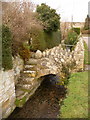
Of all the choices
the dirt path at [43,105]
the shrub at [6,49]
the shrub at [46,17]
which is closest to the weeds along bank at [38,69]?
the shrub at [6,49]

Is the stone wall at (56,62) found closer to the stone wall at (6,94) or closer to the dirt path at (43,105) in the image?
the dirt path at (43,105)

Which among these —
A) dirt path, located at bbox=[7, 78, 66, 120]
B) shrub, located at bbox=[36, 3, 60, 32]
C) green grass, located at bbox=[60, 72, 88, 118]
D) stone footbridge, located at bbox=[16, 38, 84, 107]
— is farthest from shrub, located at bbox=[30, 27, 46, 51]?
green grass, located at bbox=[60, 72, 88, 118]

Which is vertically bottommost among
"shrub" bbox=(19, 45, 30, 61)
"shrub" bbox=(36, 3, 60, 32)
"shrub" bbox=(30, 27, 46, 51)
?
"shrub" bbox=(19, 45, 30, 61)

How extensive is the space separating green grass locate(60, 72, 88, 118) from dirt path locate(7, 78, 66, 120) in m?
0.38

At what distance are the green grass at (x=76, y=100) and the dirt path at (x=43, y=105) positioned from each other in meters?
0.38

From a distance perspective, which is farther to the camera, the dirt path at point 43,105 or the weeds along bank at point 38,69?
the dirt path at point 43,105

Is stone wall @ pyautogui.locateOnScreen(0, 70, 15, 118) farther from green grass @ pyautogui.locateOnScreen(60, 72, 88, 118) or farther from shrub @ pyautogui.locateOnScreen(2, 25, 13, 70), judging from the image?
green grass @ pyautogui.locateOnScreen(60, 72, 88, 118)

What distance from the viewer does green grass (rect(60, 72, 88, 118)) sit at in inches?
160

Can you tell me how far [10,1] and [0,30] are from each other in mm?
3112

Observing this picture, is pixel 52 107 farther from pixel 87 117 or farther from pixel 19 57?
pixel 19 57

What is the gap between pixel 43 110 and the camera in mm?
4648

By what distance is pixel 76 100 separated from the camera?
473 centimetres

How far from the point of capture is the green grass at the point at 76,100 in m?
4.07

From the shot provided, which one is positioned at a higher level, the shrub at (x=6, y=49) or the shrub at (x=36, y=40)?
the shrub at (x=36, y=40)
